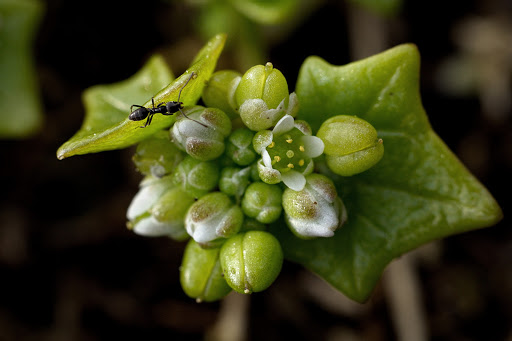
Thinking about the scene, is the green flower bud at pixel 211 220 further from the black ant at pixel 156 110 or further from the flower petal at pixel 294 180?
the black ant at pixel 156 110

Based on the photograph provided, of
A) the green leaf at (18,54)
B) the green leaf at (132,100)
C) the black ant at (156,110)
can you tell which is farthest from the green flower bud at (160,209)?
the green leaf at (18,54)

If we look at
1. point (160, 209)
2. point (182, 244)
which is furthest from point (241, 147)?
point (182, 244)

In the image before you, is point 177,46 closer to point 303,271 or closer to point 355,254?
point 303,271

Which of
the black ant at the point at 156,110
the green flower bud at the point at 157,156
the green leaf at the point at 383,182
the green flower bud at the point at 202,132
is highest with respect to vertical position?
the black ant at the point at 156,110

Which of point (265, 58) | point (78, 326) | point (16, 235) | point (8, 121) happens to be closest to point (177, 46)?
point (265, 58)

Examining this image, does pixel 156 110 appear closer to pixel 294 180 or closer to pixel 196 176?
pixel 196 176

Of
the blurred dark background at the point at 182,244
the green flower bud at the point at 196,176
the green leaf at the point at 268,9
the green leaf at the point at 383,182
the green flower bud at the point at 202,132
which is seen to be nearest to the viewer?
the green flower bud at the point at 202,132

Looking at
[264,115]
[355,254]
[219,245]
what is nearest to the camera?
[264,115]
